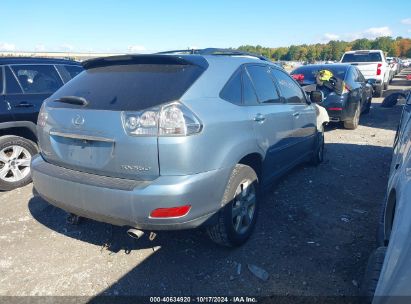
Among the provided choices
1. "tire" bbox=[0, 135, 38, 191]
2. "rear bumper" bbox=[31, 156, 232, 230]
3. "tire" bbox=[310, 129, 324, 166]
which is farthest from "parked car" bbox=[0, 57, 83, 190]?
"tire" bbox=[310, 129, 324, 166]

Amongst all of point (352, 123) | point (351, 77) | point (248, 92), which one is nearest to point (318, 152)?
point (248, 92)

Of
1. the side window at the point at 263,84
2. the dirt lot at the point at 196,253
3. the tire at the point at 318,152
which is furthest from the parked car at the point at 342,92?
the side window at the point at 263,84

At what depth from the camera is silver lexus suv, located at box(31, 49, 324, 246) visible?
2.44 meters

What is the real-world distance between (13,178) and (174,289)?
3288 millimetres

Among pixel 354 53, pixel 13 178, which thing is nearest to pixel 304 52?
pixel 354 53

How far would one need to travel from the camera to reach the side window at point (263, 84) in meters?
3.48

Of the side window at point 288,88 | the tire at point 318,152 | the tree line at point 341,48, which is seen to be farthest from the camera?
the tree line at point 341,48

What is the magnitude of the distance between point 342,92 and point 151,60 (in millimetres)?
6131

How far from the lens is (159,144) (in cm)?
241

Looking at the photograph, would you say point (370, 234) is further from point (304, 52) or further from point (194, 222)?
point (304, 52)

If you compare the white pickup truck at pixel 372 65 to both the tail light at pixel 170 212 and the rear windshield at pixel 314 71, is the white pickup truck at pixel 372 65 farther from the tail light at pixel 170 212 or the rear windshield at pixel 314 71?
the tail light at pixel 170 212

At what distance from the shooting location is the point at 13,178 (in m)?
4.76

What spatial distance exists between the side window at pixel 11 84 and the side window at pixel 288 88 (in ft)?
11.7

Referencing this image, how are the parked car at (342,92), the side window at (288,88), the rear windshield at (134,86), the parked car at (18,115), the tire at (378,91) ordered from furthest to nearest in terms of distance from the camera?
the tire at (378,91)
the parked car at (342,92)
the parked car at (18,115)
the side window at (288,88)
the rear windshield at (134,86)
